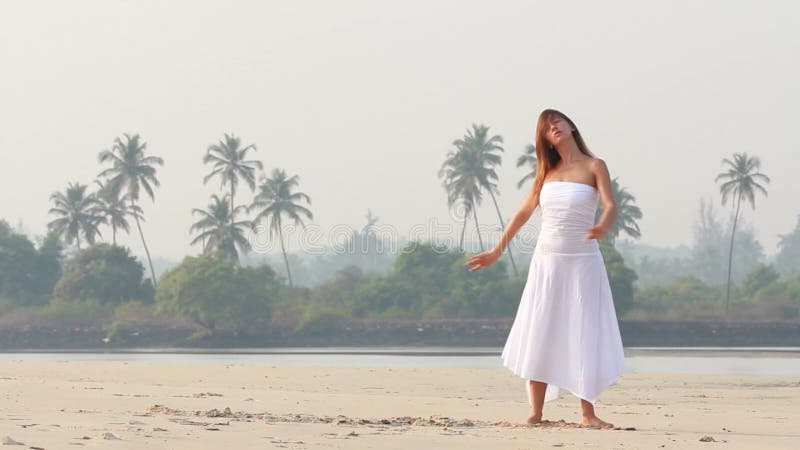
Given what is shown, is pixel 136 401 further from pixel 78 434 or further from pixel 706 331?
pixel 706 331

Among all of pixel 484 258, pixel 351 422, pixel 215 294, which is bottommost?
pixel 351 422

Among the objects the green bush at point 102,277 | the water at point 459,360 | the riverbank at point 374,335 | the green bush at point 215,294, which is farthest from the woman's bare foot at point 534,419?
the green bush at point 102,277

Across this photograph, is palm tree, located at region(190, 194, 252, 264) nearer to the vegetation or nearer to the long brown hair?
the vegetation

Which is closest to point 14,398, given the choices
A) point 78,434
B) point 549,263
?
point 78,434

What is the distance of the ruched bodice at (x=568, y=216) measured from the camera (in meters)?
7.13

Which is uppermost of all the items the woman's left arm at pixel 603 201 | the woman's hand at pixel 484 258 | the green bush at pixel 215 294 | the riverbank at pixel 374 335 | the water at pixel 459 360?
the green bush at pixel 215 294

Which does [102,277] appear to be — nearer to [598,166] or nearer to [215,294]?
[215,294]

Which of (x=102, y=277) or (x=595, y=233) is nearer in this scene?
(x=595, y=233)

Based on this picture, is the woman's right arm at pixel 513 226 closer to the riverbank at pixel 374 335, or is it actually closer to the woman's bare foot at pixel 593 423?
the woman's bare foot at pixel 593 423

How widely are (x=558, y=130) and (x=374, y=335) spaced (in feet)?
217

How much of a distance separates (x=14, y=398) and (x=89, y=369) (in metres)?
9.16

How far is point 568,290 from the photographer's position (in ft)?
23.8

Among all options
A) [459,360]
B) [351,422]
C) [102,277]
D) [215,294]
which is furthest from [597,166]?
[102,277]

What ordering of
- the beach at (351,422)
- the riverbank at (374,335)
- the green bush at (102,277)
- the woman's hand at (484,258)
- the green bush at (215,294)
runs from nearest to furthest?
the beach at (351,422) → the woman's hand at (484,258) → the green bush at (215,294) → the riverbank at (374,335) → the green bush at (102,277)
